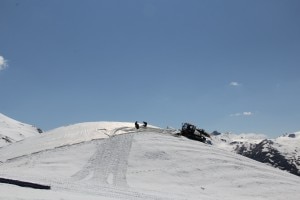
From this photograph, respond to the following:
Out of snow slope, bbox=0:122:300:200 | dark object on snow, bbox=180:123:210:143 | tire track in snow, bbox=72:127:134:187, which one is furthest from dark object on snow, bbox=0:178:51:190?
dark object on snow, bbox=180:123:210:143

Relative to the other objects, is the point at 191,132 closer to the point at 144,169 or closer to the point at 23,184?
the point at 144,169

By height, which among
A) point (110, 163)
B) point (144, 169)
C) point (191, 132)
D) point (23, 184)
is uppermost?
point (191, 132)

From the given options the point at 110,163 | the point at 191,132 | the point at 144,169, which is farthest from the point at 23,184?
the point at 191,132

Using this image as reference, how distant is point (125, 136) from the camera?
4488 cm

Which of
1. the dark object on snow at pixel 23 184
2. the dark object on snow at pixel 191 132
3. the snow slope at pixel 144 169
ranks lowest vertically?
the dark object on snow at pixel 23 184

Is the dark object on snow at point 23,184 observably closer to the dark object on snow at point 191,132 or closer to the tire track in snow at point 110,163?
the tire track in snow at point 110,163

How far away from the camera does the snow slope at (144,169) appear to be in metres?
26.1

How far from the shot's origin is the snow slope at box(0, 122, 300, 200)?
26.1m

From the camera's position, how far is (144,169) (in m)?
32.6

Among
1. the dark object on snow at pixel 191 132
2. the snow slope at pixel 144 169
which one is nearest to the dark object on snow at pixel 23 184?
the snow slope at pixel 144 169

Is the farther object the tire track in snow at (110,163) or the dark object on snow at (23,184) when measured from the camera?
the tire track in snow at (110,163)

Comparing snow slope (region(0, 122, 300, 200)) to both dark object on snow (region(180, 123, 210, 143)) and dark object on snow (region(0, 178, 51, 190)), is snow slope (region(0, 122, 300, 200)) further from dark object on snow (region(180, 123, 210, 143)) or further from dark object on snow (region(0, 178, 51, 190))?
dark object on snow (region(180, 123, 210, 143))

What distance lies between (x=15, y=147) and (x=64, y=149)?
422 inches

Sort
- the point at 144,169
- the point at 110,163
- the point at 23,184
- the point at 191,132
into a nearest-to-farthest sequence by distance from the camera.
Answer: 1. the point at 23,184
2. the point at 144,169
3. the point at 110,163
4. the point at 191,132
